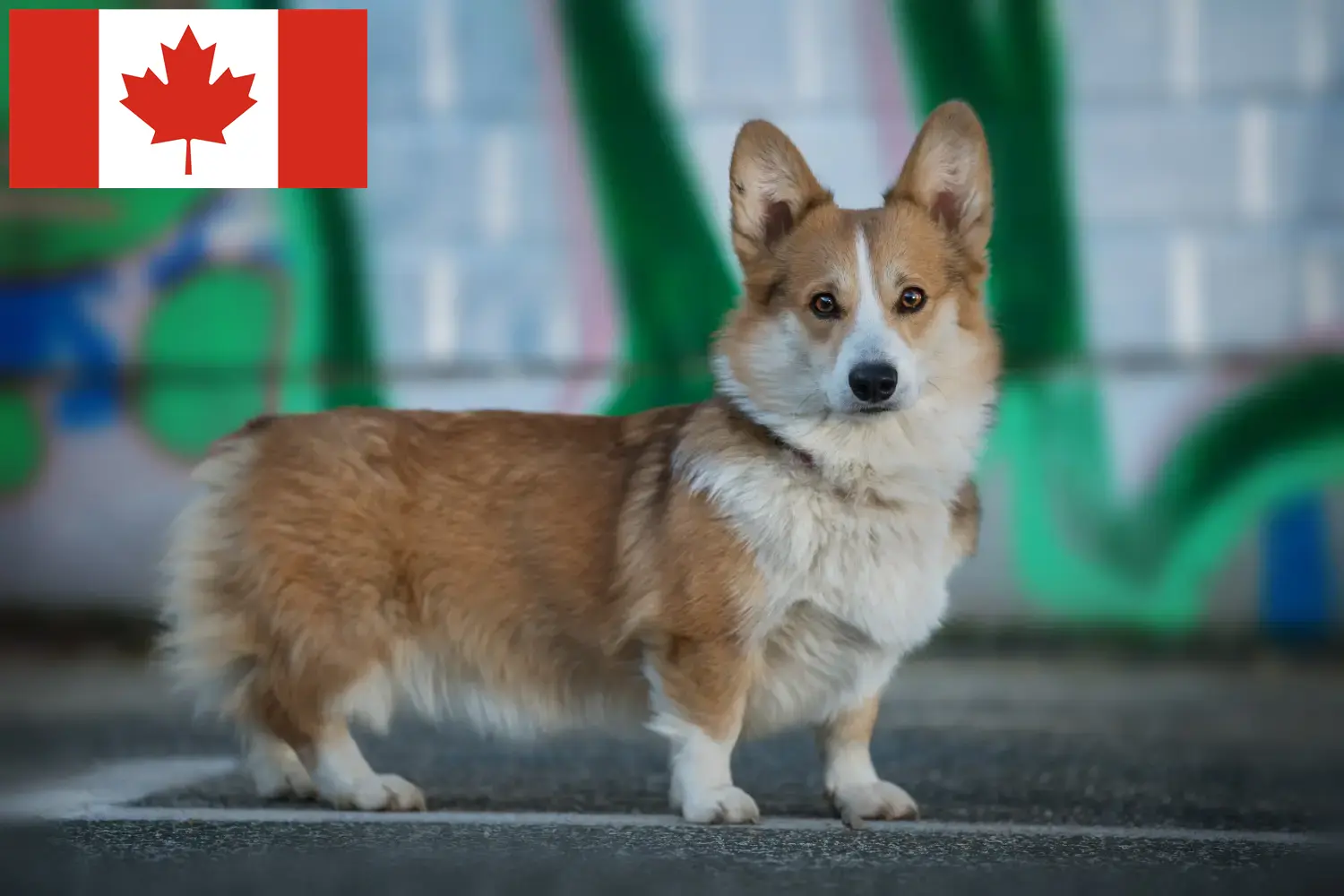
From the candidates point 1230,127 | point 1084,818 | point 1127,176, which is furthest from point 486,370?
point 1084,818

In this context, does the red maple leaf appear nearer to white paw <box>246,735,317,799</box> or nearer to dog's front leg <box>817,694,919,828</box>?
white paw <box>246,735,317,799</box>

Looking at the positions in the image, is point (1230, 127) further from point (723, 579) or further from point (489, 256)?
point (723, 579)

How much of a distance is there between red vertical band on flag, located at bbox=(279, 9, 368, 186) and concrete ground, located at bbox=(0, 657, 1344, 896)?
1763 mm

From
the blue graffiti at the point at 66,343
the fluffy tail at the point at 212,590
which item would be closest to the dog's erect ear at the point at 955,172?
the fluffy tail at the point at 212,590

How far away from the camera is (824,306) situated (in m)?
2.61

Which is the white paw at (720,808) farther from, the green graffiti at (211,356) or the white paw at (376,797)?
the green graffiti at (211,356)

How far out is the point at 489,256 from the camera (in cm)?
520

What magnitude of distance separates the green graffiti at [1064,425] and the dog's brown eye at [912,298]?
2.44m

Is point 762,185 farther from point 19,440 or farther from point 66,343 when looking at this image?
point 19,440

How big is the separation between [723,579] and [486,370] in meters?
2.66

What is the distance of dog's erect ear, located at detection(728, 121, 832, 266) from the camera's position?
2.78 metres

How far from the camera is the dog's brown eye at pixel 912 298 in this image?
261cm

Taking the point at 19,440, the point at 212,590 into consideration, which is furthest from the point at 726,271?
the point at 212,590

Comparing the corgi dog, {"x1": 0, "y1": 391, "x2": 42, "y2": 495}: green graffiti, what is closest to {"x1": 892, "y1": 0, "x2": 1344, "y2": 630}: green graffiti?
the corgi dog
